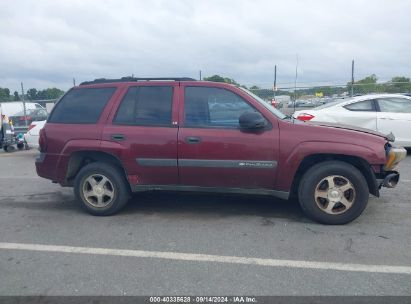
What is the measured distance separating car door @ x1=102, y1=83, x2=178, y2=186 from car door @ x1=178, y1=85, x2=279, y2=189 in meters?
0.15

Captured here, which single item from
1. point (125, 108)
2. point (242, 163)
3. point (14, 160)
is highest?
point (125, 108)

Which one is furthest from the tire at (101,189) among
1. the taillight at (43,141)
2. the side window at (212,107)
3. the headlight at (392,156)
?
the headlight at (392,156)

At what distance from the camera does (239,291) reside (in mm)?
2799

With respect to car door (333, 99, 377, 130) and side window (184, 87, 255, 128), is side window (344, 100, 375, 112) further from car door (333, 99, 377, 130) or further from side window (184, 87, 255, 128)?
side window (184, 87, 255, 128)

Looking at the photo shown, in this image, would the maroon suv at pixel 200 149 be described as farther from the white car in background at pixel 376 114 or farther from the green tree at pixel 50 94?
the green tree at pixel 50 94

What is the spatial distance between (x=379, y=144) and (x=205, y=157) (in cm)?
199

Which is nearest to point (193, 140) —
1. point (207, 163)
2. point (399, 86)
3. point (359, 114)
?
point (207, 163)

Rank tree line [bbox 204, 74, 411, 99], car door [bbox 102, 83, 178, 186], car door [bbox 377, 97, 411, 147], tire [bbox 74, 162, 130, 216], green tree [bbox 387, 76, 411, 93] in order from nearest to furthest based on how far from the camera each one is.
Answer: car door [bbox 102, 83, 178, 186] → tire [bbox 74, 162, 130, 216] → car door [bbox 377, 97, 411, 147] → tree line [bbox 204, 74, 411, 99] → green tree [bbox 387, 76, 411, 93]

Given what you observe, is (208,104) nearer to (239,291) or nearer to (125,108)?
(125,108)

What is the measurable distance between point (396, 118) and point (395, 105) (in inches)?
13.7

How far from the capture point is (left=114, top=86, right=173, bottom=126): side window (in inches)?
173

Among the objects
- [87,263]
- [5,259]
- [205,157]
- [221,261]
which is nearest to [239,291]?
[221,261]

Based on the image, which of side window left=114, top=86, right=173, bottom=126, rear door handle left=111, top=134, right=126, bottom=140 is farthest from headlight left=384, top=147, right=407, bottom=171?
rear door handle left=111, top=134, right=126, bottom=140

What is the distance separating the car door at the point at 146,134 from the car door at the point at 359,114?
4.97 meters
